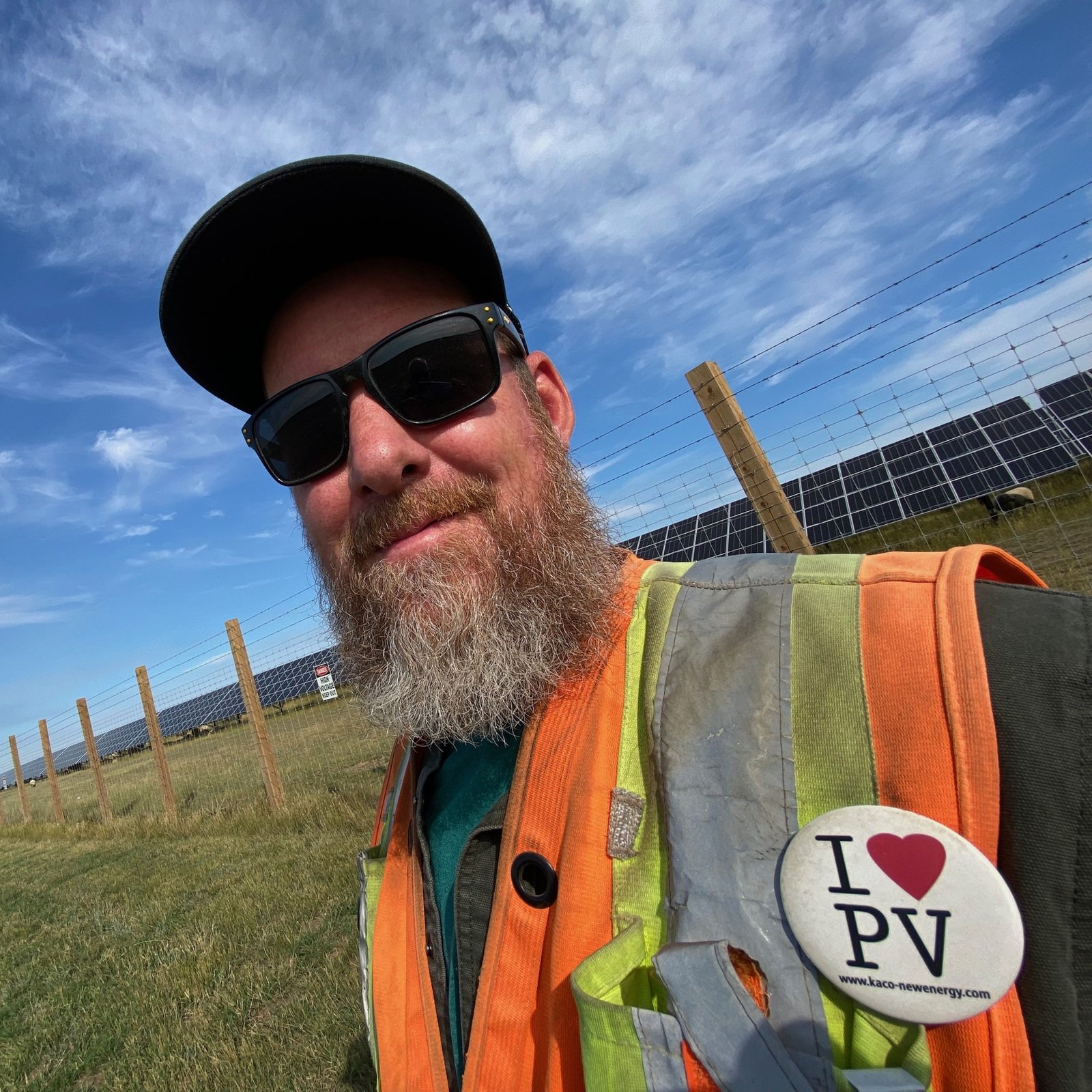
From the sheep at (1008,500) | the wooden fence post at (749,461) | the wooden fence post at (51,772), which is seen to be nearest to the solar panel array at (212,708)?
the wooden fence post at (51,772)

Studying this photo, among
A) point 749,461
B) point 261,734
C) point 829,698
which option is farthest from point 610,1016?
point 261,734

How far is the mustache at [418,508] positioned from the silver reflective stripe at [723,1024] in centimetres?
86

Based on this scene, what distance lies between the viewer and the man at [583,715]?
24.6 inches

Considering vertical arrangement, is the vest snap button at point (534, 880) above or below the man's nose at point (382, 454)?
below

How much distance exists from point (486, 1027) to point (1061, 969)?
698mm

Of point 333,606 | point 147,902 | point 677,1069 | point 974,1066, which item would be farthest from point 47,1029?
point 974,1066

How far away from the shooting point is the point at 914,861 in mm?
620

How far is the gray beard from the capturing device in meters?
1.18

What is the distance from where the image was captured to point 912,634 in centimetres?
73

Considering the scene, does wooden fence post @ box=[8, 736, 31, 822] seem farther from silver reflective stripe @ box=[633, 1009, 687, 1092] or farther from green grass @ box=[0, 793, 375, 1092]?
silver reflective stripe @ box=[633, 1009, 687, 1092]

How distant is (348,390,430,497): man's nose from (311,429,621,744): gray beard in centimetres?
4

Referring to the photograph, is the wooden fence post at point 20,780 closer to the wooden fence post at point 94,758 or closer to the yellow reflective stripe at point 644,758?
the wooden fence post at point 94,758

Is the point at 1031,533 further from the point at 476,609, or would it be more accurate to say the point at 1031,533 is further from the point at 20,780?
the point at 20,780

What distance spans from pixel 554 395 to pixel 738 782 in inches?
47.4
